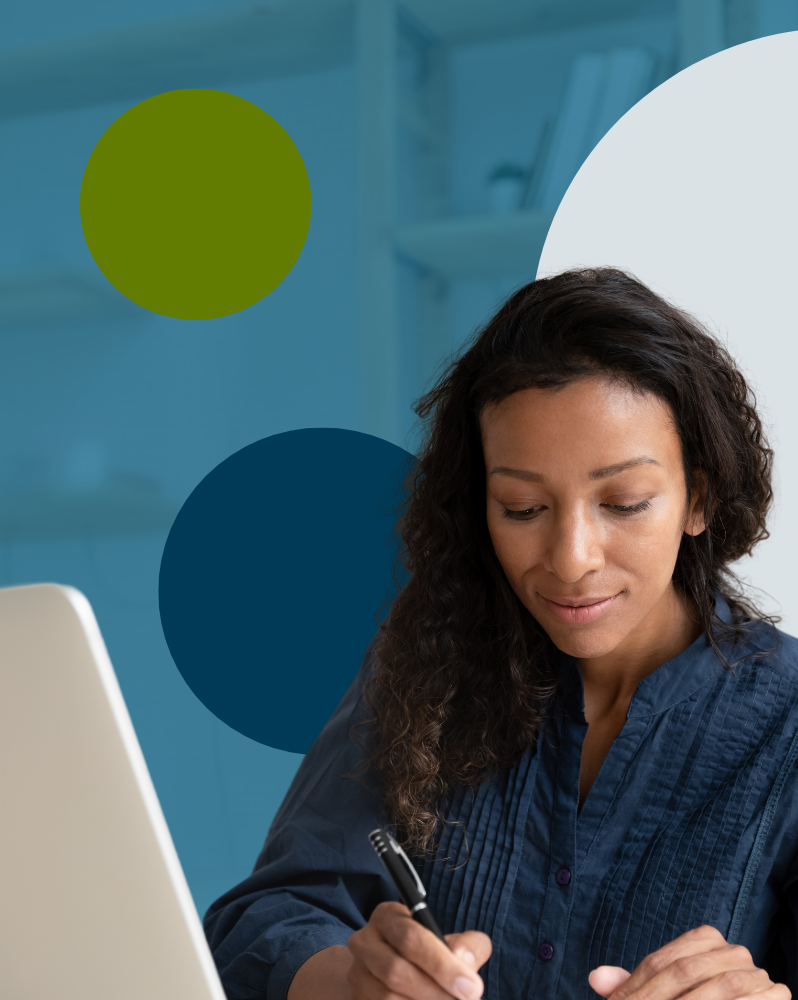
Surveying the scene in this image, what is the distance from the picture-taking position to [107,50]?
6.19ft

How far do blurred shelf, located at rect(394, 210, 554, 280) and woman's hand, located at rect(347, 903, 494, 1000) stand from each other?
1.12 metres

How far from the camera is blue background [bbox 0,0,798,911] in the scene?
1679 millimetres

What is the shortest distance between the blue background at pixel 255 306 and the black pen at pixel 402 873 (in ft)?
3.52

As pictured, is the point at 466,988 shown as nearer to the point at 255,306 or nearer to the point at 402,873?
the point at 402,873

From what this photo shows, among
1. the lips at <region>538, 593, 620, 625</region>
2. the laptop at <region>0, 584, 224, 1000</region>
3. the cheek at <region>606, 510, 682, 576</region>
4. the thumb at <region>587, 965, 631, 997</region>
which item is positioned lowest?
the thumb at <region>587, 965, 631, 997</region>

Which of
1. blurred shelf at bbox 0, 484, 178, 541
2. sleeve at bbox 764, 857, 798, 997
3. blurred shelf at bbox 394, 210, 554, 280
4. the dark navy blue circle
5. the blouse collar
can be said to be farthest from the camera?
blurred shelf at bbox 0, 484, 178, 541

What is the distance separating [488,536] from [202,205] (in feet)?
Result: 3.18

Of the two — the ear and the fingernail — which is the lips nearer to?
the ear

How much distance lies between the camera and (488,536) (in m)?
1.16

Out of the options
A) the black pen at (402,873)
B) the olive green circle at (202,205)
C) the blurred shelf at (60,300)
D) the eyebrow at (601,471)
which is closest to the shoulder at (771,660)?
the eyebrow at (601,471)

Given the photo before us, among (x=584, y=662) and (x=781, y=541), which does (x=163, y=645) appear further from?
(x=781, y=541)

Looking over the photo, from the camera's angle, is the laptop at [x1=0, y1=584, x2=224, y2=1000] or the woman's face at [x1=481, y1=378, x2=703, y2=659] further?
the woman's face at [x1=481, y1=378, x2=703, y2=659]

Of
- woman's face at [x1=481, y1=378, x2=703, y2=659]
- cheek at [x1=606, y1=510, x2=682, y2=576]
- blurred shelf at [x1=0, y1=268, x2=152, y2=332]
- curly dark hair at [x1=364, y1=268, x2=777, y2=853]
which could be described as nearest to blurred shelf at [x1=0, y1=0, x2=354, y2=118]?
blurred shelf at [x1=0, y1=268, x2=152, y2=332]

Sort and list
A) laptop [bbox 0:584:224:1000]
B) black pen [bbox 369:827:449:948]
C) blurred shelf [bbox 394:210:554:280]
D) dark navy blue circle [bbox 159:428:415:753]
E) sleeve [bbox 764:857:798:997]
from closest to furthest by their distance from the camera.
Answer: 1. laptop [bbox 0:584:224:1000]
2. black pen [bbox 369:827:449:948]
3. sleeve [bbox 764:857:798:997]
4. blurred shelf [bbox 394:210:554:280]
5. dark navy blue circle [bbox 159:428:415:753]
